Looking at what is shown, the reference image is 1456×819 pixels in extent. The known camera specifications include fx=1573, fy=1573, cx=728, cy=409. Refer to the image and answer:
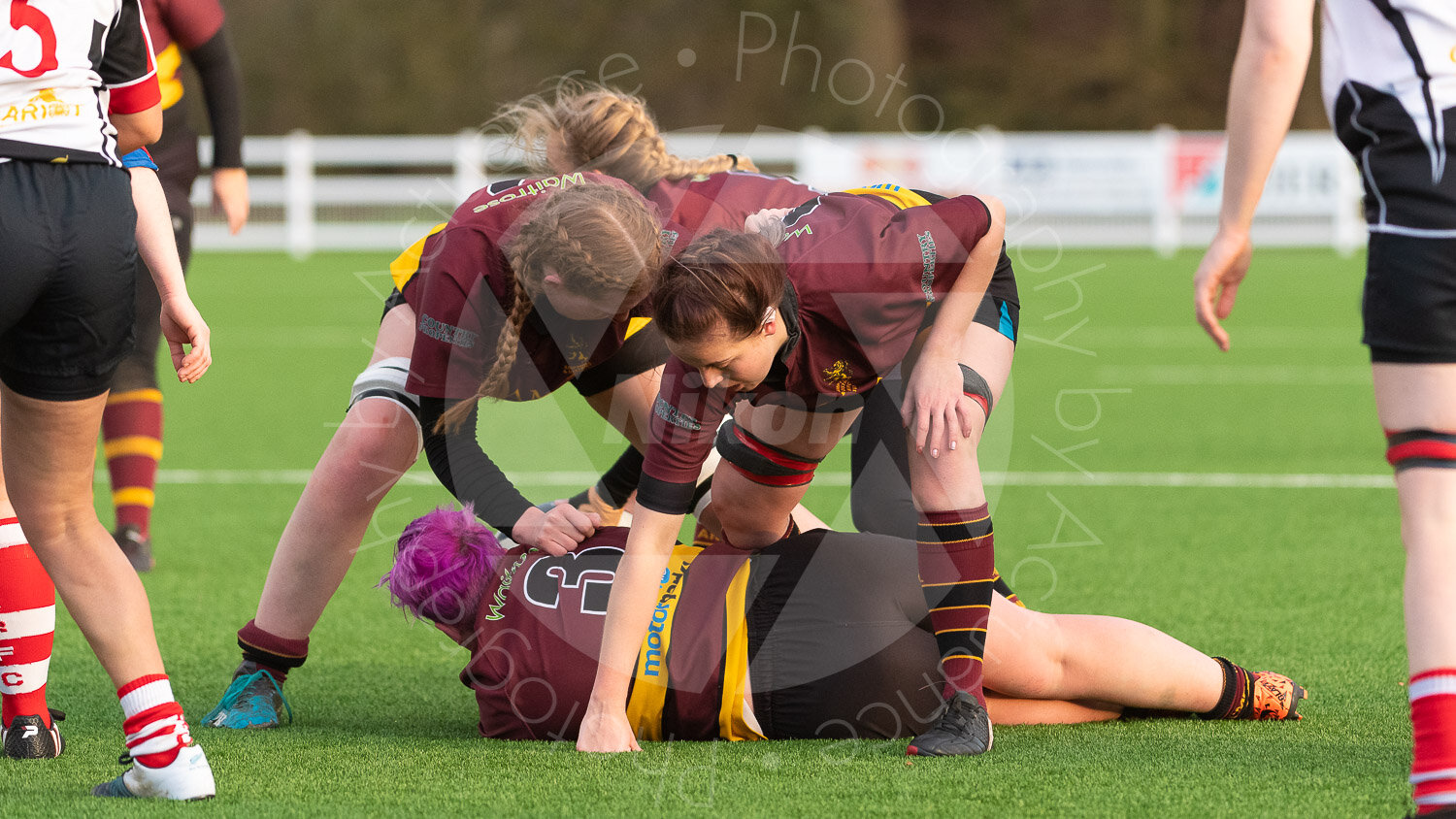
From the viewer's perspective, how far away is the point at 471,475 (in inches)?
121

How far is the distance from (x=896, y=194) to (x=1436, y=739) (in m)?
1.53

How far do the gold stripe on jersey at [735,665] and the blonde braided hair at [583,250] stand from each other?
58 cm

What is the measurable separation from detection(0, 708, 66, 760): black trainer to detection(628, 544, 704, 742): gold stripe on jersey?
1.05 meters

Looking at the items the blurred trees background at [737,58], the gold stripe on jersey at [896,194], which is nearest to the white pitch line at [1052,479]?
the gold stripe on jersey at [896,194]

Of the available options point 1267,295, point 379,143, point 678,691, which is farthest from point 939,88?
point 678,691

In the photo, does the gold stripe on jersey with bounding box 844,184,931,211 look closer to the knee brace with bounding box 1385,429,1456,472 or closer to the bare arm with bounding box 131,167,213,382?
the knee brace with bounding box 1385,429,1456,472

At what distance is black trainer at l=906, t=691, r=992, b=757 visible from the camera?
283 centimetres

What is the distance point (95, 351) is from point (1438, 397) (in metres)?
1.99

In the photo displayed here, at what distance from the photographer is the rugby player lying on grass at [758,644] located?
2.93 m

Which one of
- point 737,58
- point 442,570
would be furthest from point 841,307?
point 737,58

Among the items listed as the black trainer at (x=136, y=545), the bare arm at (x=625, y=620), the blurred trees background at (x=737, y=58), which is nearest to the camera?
the bare arm at (x=625, y=620)

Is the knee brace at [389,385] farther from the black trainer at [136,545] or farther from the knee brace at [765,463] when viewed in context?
the black trainer at [136,545]

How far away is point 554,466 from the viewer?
6.65m

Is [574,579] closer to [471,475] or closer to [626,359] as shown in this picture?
[471,475]
